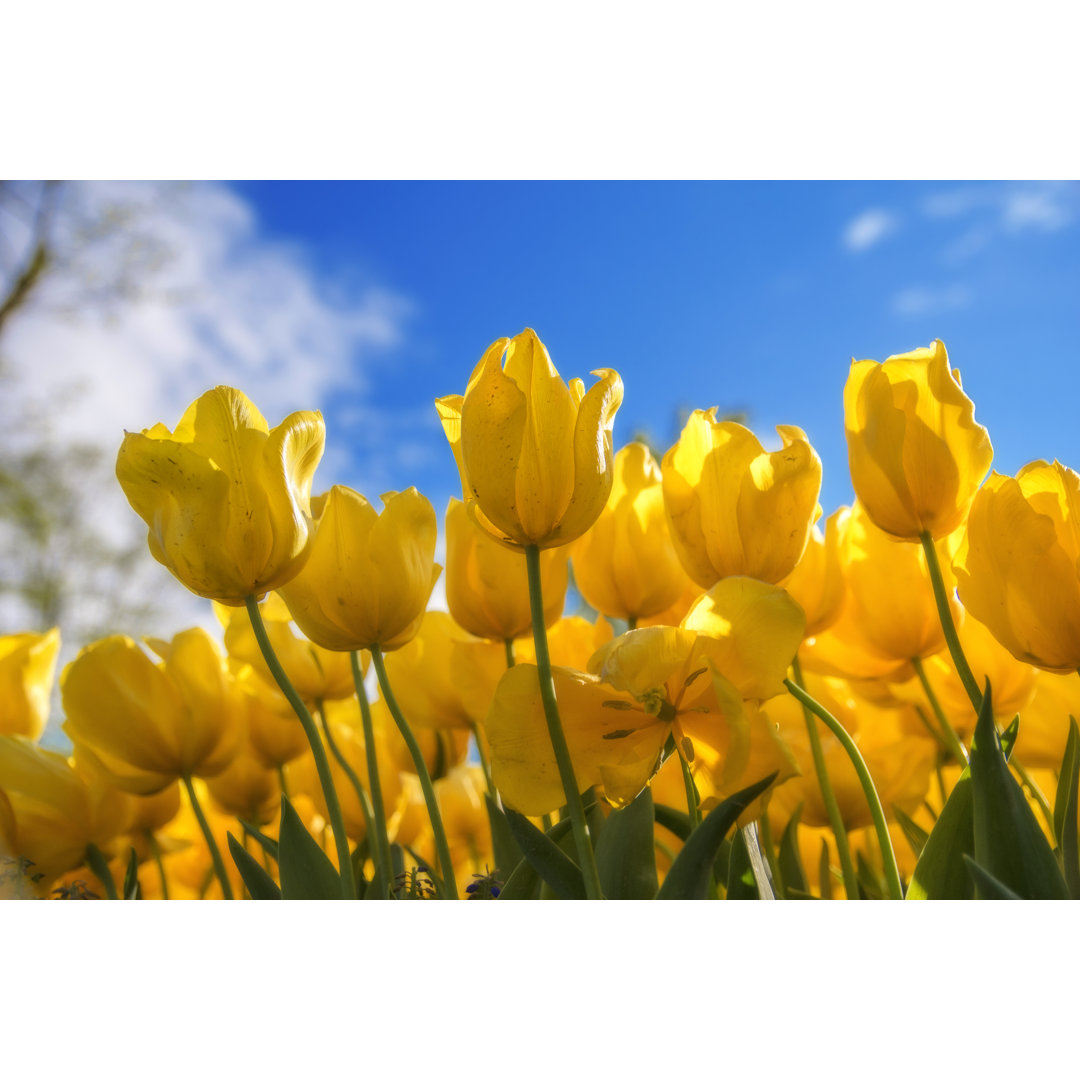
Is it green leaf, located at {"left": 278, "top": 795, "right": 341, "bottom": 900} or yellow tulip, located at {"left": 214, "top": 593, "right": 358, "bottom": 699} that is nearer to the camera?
green leaf, located at {"left": 278, "top": 795, "right": 341, "bottom": 900}

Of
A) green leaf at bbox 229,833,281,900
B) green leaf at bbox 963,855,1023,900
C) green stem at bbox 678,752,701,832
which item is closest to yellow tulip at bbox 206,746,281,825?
green leaf at bbox 229,833,281,900

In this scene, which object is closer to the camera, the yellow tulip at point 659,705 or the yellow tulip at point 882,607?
the yellow tulip at point 659,705

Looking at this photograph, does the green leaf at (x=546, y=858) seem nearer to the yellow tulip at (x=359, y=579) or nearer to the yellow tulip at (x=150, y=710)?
the yellow tulip at (x=359, y=579)

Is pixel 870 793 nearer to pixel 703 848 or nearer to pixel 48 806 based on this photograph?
pixel 703 848

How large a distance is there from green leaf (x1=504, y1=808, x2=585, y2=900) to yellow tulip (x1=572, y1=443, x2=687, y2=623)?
0.14 meters

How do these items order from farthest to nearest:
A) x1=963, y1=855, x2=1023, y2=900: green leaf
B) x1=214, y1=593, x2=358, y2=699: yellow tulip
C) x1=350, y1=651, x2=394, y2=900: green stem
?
x1=214, y1=593, x2=358, y2=699: yellow tulip, x1=350, y1=651, x2=394, y2=900: green stem, x1=963, y1=855, x2=1023, y2=900: green leaf

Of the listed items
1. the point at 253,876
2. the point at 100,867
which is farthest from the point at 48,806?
the point at 253,876

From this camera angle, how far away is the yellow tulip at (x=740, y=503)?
32cm

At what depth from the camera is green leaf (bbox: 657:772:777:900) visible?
0.24 m

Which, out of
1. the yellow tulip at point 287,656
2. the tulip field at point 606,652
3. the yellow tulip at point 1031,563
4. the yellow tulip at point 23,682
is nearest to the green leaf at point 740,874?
the tulip field at point 606,652

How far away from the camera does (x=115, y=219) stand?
99 cm

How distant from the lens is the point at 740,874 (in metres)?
0.31

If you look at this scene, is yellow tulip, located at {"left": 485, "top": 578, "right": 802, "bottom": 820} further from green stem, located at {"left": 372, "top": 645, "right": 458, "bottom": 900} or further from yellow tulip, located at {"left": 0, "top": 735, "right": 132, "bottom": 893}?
yellow tulip, located at {"left": 0, "top": 735, "right": 132, "bottom": 893}
